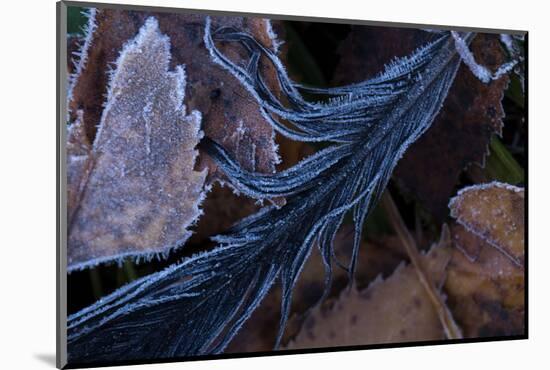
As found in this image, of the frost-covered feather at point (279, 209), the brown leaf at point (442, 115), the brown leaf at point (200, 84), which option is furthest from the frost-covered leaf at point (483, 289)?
the brown leaf at point (200, 84)

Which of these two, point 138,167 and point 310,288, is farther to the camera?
point 310,288

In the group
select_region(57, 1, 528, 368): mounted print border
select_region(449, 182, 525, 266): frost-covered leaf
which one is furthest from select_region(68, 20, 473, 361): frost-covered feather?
select_region(449, 182, 525, 266): frost-covered leaf

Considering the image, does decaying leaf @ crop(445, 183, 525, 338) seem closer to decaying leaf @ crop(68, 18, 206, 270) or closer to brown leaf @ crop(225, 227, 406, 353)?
brown leaf @ crop(225, 227, 406, 353)

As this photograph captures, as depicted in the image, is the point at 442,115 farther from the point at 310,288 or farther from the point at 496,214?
the point at 310,288

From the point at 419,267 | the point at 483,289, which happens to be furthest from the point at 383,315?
the point at 483,289

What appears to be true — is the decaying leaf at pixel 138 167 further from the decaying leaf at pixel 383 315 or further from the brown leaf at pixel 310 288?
the decaying leaf at pixel 383 315

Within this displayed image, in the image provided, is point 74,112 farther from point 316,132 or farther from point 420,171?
point 420,171
